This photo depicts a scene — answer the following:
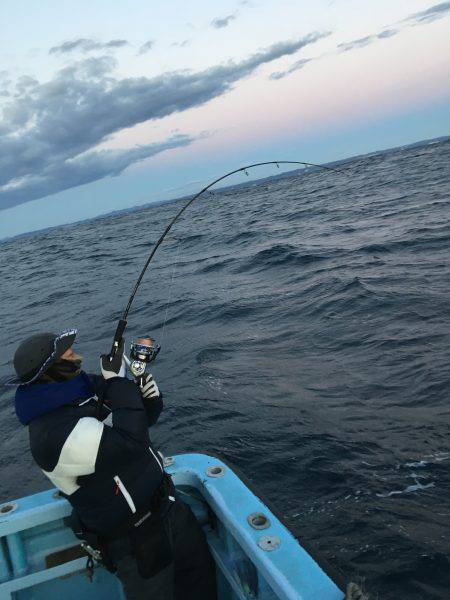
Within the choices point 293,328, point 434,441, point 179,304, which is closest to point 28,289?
point 179,304

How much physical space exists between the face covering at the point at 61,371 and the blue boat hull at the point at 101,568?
1095 mm

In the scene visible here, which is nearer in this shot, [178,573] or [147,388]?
[178,573]

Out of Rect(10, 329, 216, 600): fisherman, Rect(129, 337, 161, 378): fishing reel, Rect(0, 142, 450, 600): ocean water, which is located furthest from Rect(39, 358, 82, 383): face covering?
Rect(0, 142, 450, 600): ocean water

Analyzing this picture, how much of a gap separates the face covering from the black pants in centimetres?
100

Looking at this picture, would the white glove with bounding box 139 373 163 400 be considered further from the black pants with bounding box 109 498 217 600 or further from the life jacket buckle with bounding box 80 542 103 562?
the life jacket buckle with bounding box 80 542 103 562

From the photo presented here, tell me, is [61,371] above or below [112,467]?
above

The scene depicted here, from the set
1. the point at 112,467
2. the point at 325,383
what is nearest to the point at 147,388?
the point at 112,467

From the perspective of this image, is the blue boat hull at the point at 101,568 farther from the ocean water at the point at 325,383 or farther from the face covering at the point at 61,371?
the ocean water at the point at 325,383

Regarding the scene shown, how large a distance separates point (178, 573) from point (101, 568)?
2.44ft

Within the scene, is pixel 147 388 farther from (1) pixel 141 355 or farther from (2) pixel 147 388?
(1) pixel 141 355

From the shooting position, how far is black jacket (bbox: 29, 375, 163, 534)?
228cm

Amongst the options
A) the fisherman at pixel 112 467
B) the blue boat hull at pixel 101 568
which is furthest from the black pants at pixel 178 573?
the blue boat hull at pixel 101 568

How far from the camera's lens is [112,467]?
8.03 feet

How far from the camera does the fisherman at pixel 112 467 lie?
91.0 inches
